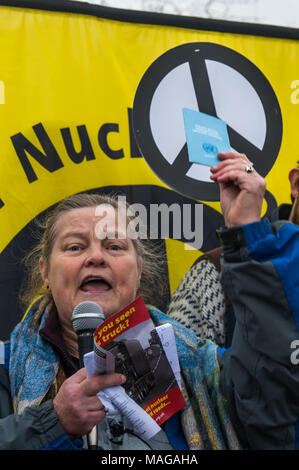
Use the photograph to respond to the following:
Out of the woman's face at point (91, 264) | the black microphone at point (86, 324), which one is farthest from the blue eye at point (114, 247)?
the black microphone at point (86, 324)

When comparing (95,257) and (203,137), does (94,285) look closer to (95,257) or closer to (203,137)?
(95,257)

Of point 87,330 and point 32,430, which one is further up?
point 87,330

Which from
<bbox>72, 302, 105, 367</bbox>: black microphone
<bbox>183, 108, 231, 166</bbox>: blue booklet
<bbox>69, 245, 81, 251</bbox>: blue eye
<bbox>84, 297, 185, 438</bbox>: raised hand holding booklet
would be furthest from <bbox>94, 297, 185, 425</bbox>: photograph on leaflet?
<bbox>69, 245, 81, 251</bbox>: blue eye

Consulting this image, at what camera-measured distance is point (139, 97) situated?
2.55m

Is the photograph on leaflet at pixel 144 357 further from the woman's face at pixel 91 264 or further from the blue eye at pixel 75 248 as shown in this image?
the blue eye at pixel 75 248

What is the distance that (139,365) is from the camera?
4.56ft

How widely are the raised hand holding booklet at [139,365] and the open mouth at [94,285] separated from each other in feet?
1.86

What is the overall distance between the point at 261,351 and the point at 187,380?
44 centimetres

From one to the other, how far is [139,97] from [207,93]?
35 cm

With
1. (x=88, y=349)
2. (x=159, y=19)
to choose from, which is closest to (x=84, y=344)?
(x=88, y=349)

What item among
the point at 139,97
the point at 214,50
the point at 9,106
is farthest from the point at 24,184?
the point at 214,50

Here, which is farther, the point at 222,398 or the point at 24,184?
the point at 24,184
